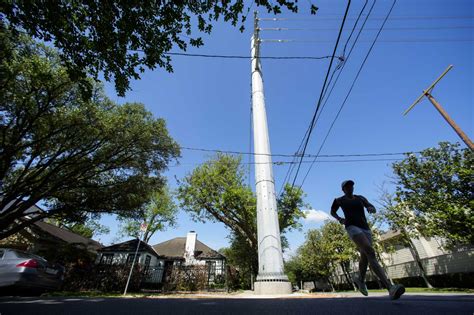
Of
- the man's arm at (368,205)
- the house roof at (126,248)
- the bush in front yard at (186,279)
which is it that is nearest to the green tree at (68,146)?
the bush in front yard at (186,279)

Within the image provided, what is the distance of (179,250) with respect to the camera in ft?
103

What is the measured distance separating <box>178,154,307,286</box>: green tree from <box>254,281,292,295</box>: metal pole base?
13.3 meters

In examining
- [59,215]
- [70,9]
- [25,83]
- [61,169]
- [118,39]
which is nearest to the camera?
[70,9]

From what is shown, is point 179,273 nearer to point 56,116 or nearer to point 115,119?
point 115,119

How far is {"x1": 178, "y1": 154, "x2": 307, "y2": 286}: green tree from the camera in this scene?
20961 millimetres

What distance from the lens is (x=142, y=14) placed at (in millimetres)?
4117

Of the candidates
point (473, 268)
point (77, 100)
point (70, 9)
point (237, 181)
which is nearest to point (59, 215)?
point (77, 100)

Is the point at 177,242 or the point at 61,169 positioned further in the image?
the point at 177,242

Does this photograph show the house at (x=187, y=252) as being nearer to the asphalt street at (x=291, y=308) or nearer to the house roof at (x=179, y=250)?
the house roof at (x=179, y=250)

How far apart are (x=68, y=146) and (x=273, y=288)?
14024mm

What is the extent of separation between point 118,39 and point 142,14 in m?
0.69

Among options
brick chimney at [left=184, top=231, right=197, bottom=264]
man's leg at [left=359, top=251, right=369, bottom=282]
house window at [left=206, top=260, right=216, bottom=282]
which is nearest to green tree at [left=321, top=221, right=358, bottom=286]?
brick chimney at [left=184, top=231, right=197, bottom=264]

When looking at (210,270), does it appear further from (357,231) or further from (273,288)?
(357,231)

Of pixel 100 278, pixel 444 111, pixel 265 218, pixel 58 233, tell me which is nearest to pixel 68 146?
pixel 100 278
